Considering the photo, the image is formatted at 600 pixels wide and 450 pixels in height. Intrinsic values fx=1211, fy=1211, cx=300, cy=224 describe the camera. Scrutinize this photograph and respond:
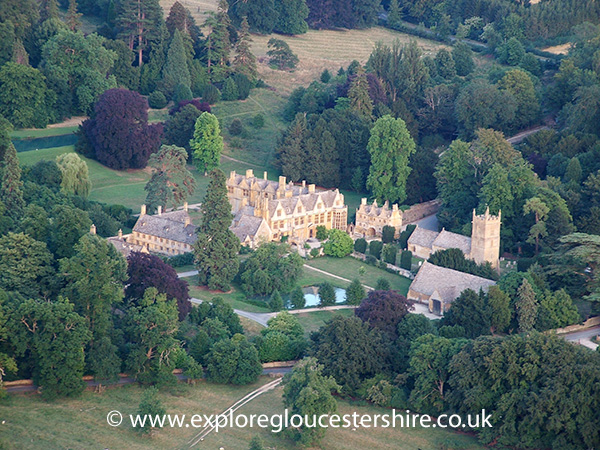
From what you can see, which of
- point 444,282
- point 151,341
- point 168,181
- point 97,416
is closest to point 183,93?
point 168,181

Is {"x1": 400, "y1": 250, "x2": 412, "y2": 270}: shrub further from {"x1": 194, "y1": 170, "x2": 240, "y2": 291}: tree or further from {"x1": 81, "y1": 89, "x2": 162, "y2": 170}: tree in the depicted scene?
{"x1": 81, "y1": 89, "x2": 162, "y2": 170}: tree

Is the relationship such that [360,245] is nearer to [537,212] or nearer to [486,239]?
[486,239]

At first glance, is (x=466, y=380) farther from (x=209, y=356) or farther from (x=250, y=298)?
(x=250, y=298)

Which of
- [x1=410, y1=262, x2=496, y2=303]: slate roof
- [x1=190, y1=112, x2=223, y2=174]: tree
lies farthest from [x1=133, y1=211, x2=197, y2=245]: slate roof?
[x1=190, y1=112, x2=223, y2=174]: tree

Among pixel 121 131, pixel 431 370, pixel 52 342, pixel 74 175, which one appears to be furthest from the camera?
pixel 121 131

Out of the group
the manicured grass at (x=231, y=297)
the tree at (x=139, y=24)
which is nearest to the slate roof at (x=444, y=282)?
the manicured grass at (x=231, y=297)

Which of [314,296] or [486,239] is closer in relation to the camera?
[314,296]

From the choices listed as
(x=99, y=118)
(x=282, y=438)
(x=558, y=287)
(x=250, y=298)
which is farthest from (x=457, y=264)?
(x=99, y=118)
